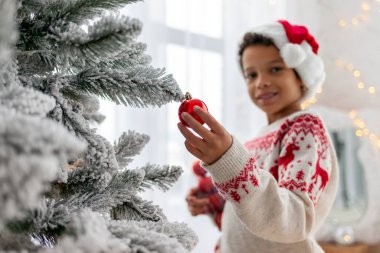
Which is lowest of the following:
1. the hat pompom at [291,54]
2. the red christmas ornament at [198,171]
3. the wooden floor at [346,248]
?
the wooden floor at [346,248]

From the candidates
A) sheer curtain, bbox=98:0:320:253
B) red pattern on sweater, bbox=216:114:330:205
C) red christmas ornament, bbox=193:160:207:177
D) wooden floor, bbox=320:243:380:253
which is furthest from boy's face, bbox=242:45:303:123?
wooden floor, bbox=320:243:380:253

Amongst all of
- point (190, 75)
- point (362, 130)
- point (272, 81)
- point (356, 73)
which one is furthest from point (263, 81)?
point (356, 73)

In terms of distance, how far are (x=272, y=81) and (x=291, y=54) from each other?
78 mm

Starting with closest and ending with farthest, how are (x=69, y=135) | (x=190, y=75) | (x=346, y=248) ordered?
1. (x=69, y=135)
2. (x=190, y=75)
3. (x=346, y=248)

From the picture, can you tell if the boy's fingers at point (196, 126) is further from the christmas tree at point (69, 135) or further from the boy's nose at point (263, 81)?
the boy's nose at point (263, 81)

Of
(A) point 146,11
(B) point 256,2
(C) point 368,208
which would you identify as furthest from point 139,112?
(C) point 368,208

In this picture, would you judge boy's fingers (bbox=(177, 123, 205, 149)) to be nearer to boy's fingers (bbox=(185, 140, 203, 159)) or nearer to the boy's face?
boy's fingers (bbox=(185, 140, 203, 159))

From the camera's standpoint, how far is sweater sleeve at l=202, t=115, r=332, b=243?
0.61 meters

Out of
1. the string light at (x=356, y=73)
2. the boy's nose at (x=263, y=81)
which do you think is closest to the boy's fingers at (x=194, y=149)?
the boy's nose at (x=263, y=81)

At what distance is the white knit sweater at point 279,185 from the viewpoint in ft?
2.03

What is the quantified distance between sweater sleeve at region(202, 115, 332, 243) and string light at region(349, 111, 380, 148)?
121 centimetres

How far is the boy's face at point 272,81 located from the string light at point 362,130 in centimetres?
108

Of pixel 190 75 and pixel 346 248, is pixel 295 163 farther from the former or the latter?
pixel 346 248

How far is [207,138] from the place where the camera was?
56 centimetres
